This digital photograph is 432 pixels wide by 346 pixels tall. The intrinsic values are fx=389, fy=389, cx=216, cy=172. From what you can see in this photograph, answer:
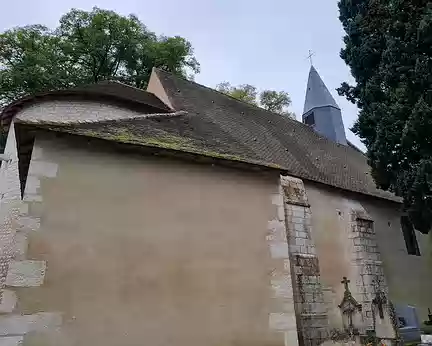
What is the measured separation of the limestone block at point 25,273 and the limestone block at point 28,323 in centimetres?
38

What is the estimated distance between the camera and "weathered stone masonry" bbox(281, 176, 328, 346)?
7391 millimetres

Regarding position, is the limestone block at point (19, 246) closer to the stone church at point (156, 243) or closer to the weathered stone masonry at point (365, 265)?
the stone church at point (156, 243)

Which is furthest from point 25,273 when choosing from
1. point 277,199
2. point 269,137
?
point 269,137

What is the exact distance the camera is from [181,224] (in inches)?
243

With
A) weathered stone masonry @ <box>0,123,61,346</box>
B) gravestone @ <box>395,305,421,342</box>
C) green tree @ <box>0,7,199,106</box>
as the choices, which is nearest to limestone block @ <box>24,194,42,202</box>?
weathered stone masonry @ <box>0,123,61,346</box>

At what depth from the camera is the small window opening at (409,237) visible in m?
13.1

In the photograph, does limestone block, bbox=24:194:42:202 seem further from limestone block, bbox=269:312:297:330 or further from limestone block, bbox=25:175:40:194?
limestone block, bbox=269:312:297:330

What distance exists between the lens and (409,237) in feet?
43.6

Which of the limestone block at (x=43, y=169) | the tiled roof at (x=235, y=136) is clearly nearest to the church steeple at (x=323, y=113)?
the tiled roof at (x=235, y=136)

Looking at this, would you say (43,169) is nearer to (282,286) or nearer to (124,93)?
(282,286)

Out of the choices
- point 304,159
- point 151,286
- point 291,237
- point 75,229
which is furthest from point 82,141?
point 304,159

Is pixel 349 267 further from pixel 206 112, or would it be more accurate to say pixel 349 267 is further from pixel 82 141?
pixel 82 141

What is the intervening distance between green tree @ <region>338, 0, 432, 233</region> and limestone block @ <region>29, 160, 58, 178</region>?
6523 millimetres

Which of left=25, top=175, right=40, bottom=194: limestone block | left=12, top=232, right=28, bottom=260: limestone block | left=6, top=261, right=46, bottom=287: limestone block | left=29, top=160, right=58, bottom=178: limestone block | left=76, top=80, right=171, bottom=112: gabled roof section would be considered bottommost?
left=6, top=261, right=46, bottom=287: limestone block
